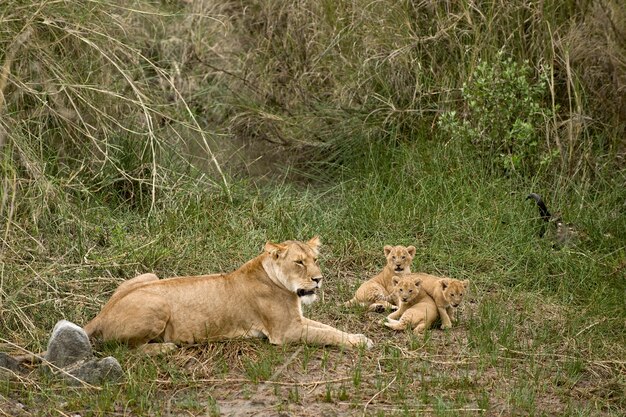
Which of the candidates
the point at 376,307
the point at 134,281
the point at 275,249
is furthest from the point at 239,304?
the point at 376,307

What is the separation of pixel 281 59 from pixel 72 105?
10.4 ft

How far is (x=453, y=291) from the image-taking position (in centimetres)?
843

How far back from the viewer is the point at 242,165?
12539 millimetres

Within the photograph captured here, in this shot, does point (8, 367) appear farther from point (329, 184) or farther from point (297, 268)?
point (329, 184)

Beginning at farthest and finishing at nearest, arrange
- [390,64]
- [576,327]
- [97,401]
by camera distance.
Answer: [390,64] → [576,327] → [97,401]

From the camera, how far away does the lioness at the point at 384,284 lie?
29.3ft

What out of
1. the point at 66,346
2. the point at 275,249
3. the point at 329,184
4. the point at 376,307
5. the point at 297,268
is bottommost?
the point at 329,184

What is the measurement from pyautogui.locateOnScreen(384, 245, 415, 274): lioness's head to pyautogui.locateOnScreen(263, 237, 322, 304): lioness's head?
1053mm

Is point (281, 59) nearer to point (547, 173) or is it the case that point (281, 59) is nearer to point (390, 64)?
point (390, 64)

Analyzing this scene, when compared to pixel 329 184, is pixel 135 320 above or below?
above

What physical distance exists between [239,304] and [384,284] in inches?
55.1

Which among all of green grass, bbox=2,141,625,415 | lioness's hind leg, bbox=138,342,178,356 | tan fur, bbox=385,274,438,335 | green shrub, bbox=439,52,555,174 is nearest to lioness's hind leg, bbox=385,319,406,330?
tan fur, bbox=385,274,438,335

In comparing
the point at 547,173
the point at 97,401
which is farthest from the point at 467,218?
the point at 97,401

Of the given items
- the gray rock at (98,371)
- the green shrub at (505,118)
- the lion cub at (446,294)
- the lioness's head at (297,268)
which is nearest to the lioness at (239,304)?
the lioness's head at (297,268)
